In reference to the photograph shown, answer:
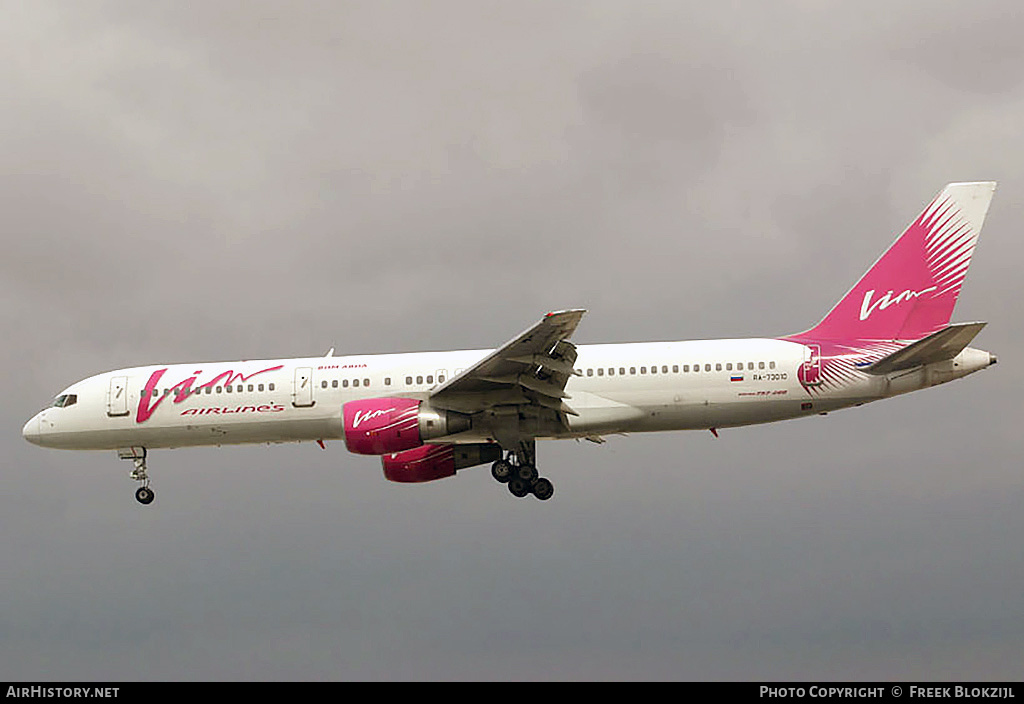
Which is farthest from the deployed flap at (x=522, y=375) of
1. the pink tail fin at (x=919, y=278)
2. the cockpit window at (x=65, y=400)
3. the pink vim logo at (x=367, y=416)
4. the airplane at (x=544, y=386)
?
the cockpit window at (x=65, y=400)

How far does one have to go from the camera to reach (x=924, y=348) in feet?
120

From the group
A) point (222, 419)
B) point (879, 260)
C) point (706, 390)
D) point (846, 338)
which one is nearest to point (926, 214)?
point (879, 260)

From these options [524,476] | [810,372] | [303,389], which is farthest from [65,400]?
[810,372]

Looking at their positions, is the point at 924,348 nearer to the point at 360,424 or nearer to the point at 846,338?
the point at 846,338

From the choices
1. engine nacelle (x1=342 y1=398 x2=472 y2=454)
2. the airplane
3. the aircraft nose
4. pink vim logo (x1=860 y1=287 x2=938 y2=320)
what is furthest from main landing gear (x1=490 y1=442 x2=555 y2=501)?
the aircraft nose

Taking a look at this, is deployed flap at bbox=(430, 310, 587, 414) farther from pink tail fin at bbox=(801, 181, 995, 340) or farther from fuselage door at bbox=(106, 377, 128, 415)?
fuselage door at bbox=(106, 377, 128, 415)

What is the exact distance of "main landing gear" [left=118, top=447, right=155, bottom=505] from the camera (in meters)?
41.7

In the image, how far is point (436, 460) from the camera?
4250 centimetres

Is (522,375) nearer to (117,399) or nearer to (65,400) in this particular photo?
(117,399)

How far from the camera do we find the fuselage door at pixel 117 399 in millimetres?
41250

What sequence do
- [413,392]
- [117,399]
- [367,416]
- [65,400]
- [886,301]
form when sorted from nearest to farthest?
[367,416] < [413,392] < [886,301] < [117,399] < [65,400]

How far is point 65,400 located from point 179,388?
13.4 ft

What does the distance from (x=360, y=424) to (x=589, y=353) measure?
6.77 meters
